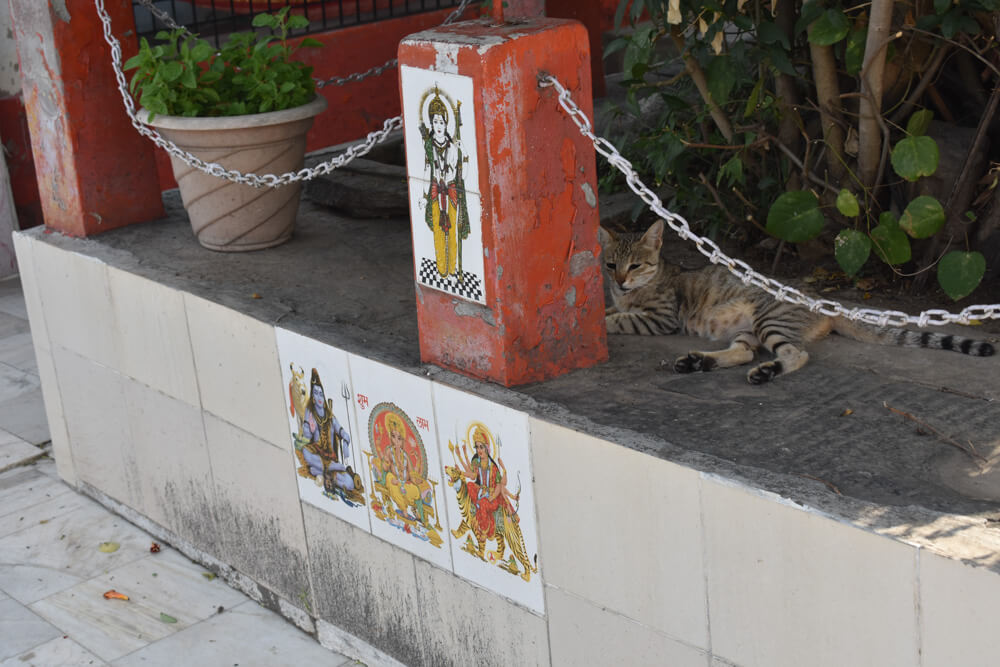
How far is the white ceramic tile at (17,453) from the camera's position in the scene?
20.5 ft

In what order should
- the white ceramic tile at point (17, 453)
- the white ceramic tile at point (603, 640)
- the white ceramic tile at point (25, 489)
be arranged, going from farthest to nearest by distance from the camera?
the white ceramic tile at point (17, 453) → the white ceramic tile at point (25, 489) → the white ceramic tile at point (603, 640)

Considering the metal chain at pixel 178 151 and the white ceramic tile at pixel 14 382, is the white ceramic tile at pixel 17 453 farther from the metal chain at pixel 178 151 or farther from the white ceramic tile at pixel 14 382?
the metal chain at pixel 178 151

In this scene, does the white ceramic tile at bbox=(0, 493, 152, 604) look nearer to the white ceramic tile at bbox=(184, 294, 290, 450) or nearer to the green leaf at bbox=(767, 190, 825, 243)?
the white ceramic tile at bbox=(184, 294, 290, 450)

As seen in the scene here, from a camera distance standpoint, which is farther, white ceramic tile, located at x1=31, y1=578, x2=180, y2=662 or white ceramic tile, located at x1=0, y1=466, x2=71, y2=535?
white ceramic tile, located at x1=0, y1=466, x2=71, y2=535

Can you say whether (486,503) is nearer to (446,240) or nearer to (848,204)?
(446,240)

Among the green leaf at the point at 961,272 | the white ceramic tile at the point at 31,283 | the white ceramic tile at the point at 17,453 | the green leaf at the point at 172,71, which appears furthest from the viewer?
the white ceramic tile at the point at 17,453

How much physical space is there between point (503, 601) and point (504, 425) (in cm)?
61

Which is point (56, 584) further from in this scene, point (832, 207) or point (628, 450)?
point (832, 207)

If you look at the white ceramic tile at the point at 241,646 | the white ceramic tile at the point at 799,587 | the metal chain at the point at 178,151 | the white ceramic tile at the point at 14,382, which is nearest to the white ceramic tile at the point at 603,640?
the white ceramic tile at the point at 799,587

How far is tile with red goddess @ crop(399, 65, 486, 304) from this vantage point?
3.59 meters

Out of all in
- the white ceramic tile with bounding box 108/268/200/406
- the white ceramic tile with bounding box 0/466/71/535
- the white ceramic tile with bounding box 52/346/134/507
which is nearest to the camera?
the white ceramic tile with bounding box 108/268/200/406

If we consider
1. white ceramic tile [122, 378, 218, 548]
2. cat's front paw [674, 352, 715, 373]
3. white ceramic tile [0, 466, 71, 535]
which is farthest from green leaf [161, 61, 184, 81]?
cat's front paw [674, 352, 715, 373]

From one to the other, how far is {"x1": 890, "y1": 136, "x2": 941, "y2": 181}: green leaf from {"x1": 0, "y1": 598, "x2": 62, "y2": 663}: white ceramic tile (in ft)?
12.1

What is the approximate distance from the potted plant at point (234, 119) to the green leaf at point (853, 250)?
2.33 m
